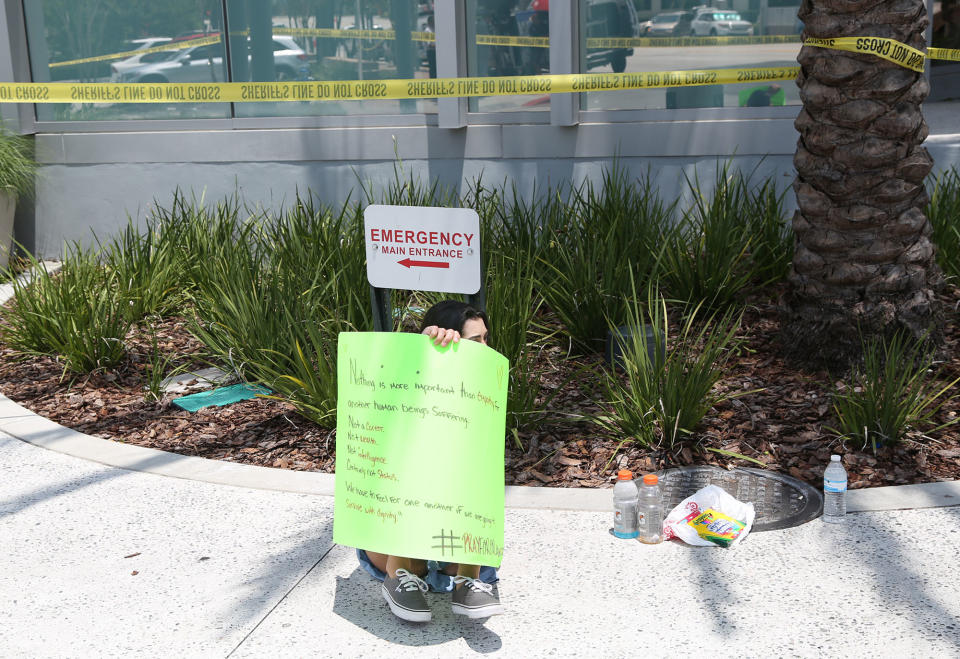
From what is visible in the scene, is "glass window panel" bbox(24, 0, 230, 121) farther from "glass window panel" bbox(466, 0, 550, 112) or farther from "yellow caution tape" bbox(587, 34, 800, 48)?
"yellow caution tape" bbox(587, 34, 800, 48)

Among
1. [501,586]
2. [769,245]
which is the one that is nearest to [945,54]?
[769,245]

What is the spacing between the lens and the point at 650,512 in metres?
3.81

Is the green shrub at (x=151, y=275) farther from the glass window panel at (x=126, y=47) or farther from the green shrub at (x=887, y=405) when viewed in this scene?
the green shrub at (x=887, y=405)

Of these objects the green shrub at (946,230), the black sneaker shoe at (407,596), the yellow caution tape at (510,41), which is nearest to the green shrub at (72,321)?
the black sneaker shoe at (407,596)

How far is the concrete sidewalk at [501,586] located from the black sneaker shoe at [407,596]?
75mm

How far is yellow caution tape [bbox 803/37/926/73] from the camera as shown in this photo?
476 cm

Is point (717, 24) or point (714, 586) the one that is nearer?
point (714, 586)

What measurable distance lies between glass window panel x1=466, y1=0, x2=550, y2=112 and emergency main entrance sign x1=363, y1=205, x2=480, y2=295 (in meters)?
3.94

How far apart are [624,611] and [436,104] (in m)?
5.45

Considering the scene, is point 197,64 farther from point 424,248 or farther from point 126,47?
point 424,248

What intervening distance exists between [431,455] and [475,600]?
1.57 feet

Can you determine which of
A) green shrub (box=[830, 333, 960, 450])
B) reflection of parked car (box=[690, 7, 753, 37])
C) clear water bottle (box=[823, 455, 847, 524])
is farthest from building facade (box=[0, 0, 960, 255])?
clear water bottle (box=[823, 455, 847, 524])

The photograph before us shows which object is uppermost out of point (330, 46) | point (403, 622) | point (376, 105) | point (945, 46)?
point (330, 46)

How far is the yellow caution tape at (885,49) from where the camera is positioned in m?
4.76
